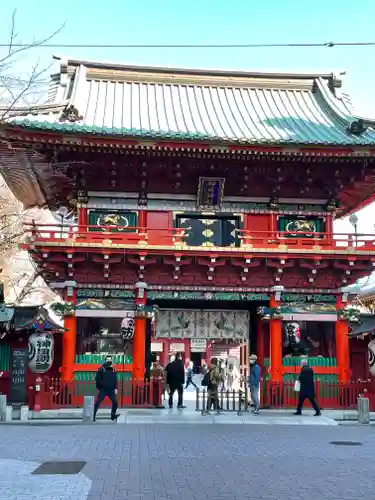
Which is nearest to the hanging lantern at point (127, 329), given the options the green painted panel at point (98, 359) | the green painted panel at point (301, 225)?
the green painted panel at point (98, 359)

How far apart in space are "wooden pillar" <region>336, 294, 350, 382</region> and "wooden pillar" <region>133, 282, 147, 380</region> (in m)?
6.94

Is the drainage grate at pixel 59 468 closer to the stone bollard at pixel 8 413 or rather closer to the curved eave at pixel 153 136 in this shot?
the stone bollard at pixel 8 413

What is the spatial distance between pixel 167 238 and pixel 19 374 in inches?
273

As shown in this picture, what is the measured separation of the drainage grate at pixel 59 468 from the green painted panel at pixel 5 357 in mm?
9788

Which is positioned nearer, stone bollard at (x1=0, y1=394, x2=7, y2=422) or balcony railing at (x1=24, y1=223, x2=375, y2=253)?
stone bollard at (x1=0, y1=394, x2=7, y2=422)

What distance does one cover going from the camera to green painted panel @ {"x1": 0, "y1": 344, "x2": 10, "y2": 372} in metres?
19.2

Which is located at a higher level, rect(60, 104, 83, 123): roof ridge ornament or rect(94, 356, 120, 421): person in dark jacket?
rect(60, 104, 83, 123): roof ridge ornament

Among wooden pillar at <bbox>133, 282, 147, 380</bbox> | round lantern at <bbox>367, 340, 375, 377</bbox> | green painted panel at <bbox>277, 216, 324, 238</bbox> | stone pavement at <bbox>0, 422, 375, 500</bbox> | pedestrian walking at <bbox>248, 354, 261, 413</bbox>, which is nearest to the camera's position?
stone pavement at <bbox>0, 422, 375, 500</bbox>

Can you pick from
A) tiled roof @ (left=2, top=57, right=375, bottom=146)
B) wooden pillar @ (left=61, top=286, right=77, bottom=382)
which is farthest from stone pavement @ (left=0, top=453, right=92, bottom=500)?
tiled roof @ (left=2, top=57, right=375, bottom=146)

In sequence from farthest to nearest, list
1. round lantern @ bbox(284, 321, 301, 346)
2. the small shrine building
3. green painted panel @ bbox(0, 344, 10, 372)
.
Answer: round lantern @ bbox(284, 321, 301, 346), the small shrine building, green painted panel @ bbox(0, 344, 10, 372)

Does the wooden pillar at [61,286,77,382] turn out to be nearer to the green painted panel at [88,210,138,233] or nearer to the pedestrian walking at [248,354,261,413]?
the green painted panel at [88,210,138,233]

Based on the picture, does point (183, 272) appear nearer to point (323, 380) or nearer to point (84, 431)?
point (323, 380)

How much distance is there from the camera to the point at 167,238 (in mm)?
21125

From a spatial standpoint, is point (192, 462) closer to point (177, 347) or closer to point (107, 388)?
point (107, 388)
